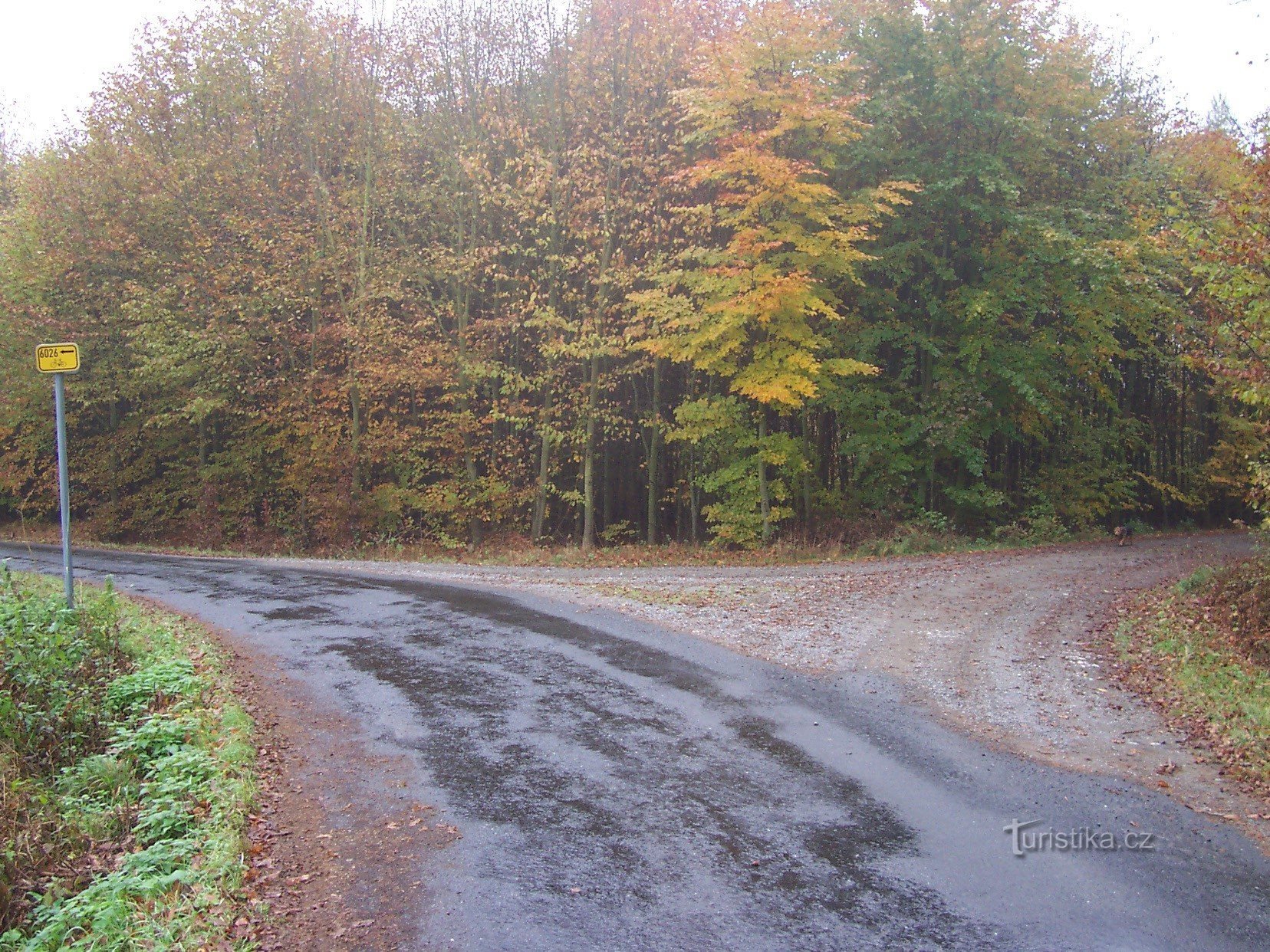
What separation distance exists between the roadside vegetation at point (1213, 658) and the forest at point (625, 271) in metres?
7.63

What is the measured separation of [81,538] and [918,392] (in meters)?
25.8

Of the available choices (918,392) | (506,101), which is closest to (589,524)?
(918,392)

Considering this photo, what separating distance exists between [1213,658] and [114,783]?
10983 mm

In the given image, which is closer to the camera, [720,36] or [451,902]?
[451,902]

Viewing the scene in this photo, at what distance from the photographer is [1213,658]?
10.2m

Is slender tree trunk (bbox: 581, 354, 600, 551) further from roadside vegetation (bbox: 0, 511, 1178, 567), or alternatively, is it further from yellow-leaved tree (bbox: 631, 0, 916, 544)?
yellow-leaved tree (bbox: 631, 0, 916, 544)

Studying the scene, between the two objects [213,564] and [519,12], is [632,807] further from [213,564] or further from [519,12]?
[519,12]

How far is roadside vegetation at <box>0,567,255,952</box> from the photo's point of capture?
542 centimetres

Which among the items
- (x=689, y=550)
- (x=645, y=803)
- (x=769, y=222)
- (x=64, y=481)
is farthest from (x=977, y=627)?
(x=64, y=481)

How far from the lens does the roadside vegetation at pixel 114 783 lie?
5418mm

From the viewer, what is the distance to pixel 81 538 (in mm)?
29250

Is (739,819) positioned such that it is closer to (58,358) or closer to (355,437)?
(58,358)

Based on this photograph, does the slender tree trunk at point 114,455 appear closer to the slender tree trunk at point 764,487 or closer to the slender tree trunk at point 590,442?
the slender tree trunk at point 590,442

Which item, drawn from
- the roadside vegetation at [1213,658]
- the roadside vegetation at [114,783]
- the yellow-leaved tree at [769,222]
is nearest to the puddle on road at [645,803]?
the roadside vegetation at [114,783]
